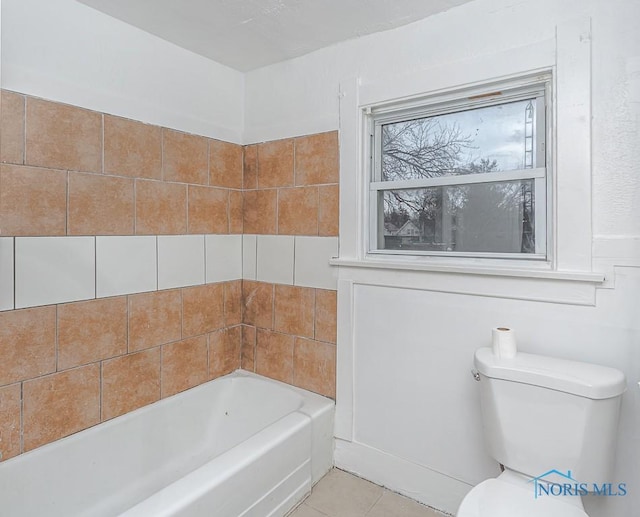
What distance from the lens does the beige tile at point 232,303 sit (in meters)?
2.38

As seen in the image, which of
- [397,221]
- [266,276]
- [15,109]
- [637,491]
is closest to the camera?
[637,491]

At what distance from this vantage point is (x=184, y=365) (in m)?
2.13

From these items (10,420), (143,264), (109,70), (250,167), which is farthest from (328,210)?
(10,420)

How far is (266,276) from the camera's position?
2.36 metres

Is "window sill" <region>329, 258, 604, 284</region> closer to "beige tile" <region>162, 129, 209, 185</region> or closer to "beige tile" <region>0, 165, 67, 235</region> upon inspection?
"beige tile" <region>162, 129, 209, 185</region>

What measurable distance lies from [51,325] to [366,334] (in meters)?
1.38

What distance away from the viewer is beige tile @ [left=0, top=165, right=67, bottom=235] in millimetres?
1471

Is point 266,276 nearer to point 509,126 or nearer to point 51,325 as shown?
point 51,325

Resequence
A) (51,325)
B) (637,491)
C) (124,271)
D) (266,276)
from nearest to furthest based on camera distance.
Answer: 1. (637,491)
2. (51,325)
3. (124,271)
4. (266,276)

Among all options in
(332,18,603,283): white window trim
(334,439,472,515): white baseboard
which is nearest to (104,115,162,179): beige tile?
(332,18,603,283): white window trim

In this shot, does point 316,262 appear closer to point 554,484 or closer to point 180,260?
point 180,260

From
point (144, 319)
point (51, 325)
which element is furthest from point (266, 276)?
point (51, 325)

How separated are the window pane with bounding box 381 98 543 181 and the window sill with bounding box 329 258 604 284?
426 millimetres

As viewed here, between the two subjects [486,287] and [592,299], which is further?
[486,287]
